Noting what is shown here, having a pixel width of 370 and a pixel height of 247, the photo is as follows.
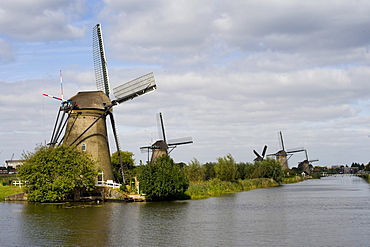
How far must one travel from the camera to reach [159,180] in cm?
3828

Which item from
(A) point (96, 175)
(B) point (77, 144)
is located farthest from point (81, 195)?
(B) point (77, 144)

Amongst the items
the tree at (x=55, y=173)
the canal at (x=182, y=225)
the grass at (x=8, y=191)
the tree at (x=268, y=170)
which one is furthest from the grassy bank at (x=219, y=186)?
the grass at (x=8, y=191)

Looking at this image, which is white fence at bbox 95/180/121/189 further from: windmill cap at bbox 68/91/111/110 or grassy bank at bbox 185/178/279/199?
grassy bank at bbox 185/178/279/199

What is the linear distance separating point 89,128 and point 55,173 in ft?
20.5

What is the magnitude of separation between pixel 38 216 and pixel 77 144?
13.6 meters

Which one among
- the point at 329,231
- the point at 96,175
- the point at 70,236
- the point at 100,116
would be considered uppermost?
the point at 100,116

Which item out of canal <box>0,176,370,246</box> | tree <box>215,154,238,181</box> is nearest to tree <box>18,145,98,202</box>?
canal <box>0,176,370,246</box>

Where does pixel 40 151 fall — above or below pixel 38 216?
above

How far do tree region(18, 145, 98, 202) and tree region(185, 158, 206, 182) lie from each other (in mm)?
19331

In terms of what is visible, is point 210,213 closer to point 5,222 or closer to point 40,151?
point 5,222

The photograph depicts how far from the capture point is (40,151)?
3838 centimetres

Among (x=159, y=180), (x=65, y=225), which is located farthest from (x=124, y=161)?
(x=65, y=225)

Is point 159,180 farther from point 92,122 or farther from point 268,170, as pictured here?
point 268,170

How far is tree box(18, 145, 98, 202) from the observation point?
36719 millimetres
